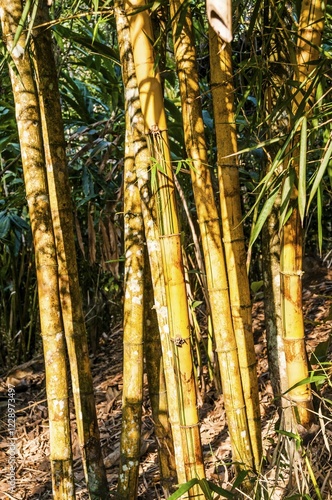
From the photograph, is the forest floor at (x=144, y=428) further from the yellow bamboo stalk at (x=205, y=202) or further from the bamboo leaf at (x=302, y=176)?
the bamboo leaf at (x=302, y=176)

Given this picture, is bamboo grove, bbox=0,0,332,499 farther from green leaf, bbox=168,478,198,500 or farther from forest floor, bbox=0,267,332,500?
forest floor, bbox=0,267,332,500

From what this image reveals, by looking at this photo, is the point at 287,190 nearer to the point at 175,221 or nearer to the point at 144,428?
the point at 175,221

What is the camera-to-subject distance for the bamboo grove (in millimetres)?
1622

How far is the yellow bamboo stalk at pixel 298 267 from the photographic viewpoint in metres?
1.69

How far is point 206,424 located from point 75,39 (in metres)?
1.76

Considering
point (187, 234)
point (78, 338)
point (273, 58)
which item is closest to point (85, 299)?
point (187, 234)

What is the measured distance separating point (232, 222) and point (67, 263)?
58 cm

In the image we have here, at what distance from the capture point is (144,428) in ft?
11.0

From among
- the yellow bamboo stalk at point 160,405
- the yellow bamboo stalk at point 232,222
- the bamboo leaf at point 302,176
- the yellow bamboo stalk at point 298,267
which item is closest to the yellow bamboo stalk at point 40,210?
the yellow bamboo stalk at point 160,405

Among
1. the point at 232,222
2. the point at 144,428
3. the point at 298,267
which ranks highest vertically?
the point at 232,222

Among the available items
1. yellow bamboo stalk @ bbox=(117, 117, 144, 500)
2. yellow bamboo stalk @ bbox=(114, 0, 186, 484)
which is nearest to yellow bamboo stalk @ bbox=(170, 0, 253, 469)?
yellow bamboo stalk @ bbox=(114, 0, 186, 484)

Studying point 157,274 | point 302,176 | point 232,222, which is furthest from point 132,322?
point 302,176

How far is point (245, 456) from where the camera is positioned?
190 cm

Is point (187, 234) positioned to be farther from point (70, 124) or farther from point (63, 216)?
point (63, 216)
